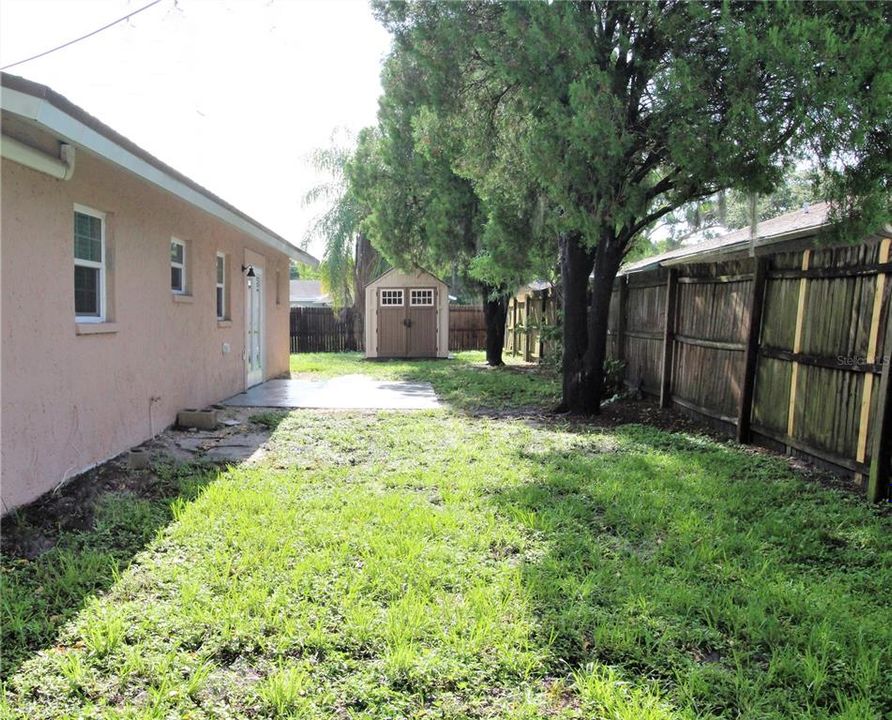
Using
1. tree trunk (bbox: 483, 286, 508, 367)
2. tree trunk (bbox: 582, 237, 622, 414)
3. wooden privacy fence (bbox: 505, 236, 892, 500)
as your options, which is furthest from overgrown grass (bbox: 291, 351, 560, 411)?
wooden privacy fence (bbox: 505, 236, 892, 500)

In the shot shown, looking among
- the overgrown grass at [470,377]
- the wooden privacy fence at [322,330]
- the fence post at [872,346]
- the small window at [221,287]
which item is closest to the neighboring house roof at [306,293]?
the wooden privacy fence at [322,330]

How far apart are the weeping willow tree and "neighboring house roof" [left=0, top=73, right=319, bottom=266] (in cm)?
1672

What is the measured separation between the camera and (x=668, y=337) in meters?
8.91

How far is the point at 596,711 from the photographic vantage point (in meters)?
2.37

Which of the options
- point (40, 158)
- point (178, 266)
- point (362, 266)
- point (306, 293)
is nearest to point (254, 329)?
point (178, 266)

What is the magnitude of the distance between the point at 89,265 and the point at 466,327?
21.3 m

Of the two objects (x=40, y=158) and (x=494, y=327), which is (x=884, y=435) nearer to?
(x=40, y=158)

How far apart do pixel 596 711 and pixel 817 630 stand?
1237 millimetres

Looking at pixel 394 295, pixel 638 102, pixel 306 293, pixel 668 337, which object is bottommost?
pixel 668 337

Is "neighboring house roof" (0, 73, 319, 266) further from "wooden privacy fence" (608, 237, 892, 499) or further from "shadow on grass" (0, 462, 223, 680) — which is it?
"wooden privacy fence" (608, 237, 892, 499)

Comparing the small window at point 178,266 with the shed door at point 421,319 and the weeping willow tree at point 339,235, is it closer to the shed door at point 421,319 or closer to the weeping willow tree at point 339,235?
the shed door at point 421,319

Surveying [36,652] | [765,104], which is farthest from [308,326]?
[36,652]

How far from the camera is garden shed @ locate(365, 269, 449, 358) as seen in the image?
20750 millimetres

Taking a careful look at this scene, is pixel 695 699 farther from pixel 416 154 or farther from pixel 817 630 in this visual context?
pixel 416 154
